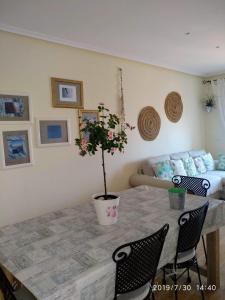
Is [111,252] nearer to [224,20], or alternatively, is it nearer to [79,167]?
[79,167]

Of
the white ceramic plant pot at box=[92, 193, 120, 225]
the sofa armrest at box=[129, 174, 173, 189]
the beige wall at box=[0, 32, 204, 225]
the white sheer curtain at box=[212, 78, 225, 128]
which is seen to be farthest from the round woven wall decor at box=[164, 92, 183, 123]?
the white ceramic plant pot at box=[92, 193, 120, 225]

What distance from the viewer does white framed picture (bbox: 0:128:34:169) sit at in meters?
2.65

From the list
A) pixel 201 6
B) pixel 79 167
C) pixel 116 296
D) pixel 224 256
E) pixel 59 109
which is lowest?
pixel 224 256

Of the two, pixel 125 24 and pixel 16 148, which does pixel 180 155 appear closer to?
pixel 125 24

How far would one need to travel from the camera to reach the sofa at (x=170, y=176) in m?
3.66

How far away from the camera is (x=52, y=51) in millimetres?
3031

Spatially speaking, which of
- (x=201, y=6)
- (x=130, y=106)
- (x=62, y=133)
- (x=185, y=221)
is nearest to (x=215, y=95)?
(x=130, y=106)

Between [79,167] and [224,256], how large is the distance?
6.52ft

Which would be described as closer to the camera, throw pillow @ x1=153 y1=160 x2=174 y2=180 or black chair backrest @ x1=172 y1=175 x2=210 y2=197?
black chair backrest @ x1=172 y1=175 x2=210 y2=197

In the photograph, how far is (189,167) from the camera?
4.47m

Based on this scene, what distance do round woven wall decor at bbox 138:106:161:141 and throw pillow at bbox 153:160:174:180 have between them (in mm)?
552

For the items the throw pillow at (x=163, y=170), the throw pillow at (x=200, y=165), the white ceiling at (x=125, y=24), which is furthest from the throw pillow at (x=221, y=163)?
the white ceiling at (x=125, y=24)

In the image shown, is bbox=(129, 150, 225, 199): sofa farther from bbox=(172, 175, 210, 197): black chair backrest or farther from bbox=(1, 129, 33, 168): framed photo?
bbox=(1, 129, 33, 168): framed photo

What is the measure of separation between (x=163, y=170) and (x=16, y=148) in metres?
2.22
